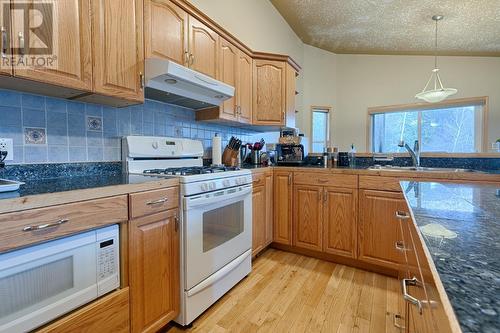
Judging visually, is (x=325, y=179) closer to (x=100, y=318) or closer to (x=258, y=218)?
(x=258, y=218)

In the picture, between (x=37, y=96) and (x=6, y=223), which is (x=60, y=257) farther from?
(x=37, y=96)

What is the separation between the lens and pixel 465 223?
1.97ft

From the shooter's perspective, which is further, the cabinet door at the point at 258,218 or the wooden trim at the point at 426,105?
the wooden trim at the point at 426,105

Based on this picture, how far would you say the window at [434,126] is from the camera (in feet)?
14.0

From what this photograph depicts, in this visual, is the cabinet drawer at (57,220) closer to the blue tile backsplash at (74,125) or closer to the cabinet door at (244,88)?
the blue tile backsplash at (74,125)

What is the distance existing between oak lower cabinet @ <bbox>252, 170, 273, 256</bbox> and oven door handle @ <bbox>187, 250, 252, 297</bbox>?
1.05 ft

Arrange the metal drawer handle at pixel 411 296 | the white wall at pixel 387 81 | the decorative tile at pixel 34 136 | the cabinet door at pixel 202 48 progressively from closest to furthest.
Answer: the metal drawer handle at pixel 411 296
the decorative tile at pixel 34 136
the cabinet door at pixel 202 48
the white wall at pixel 387 81

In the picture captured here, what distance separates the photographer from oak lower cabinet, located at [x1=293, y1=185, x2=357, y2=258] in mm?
2232

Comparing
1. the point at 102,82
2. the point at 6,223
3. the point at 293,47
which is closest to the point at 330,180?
the point at 102,82

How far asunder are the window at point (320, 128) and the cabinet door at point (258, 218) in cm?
238

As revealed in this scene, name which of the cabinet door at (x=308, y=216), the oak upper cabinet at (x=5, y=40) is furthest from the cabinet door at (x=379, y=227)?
the oak upper cabinet at (x=5, y=40)

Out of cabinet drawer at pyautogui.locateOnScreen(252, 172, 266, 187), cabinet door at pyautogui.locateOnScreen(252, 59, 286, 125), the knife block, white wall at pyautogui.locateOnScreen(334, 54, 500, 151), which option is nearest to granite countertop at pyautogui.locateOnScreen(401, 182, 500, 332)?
cabinet drawer at pyautogui.locateOnScreen(252, 172, 266, 187)

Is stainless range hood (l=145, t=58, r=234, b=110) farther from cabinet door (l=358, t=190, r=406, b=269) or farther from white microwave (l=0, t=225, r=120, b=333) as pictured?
cabinet door (l=358, t=190, r=406, b=269)

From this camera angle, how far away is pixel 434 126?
14.8 ft
